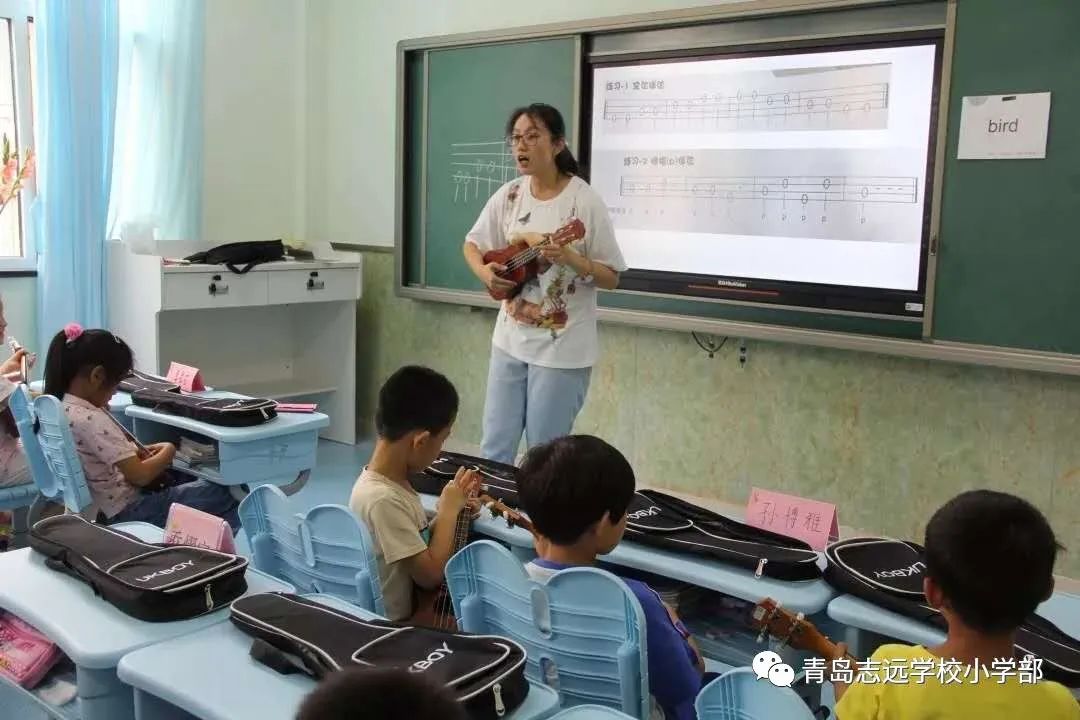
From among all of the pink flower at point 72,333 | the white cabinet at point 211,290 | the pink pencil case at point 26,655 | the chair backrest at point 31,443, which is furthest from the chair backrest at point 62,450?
the white cabinet at point 211,290

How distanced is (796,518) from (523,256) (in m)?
1.26

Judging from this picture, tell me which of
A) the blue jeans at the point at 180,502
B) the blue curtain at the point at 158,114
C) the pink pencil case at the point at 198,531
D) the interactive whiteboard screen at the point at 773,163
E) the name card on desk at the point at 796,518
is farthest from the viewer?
the blue curtain at the point at 158,114

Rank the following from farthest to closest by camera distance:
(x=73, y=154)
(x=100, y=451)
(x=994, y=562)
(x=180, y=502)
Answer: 1. (x=73, y=154)
2. (x=180, y=502)
3. (x=100, y=451)
4. (x=994, y=562)

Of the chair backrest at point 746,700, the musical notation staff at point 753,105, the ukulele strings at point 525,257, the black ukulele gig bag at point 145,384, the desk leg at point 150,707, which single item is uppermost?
the musical notation staff at point 753,105

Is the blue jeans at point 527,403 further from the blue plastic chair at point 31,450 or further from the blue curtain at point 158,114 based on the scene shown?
the blue curtain at point 158,114

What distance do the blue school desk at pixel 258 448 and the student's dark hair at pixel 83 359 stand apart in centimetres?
27

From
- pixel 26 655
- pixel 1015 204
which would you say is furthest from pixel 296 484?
pixel 1015 204

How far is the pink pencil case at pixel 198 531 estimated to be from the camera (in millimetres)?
1841

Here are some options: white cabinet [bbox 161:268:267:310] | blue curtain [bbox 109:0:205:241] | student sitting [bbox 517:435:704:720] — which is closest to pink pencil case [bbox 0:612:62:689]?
student sitting [bbox 517:435:704:720]

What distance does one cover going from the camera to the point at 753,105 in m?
3.84

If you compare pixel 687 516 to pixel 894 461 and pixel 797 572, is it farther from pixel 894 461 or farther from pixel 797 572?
pixel 894 461

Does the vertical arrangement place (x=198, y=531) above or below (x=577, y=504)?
below

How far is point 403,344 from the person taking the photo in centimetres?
526

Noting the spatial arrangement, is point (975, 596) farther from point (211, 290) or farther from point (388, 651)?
point (211, 290)
